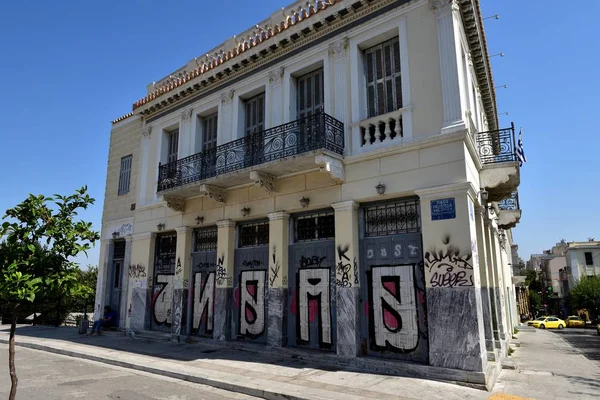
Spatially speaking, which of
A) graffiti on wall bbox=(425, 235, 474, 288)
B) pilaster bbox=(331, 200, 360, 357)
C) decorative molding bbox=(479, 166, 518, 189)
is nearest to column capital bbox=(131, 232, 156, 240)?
pilaster bbox=(331, 200, 360, 357)

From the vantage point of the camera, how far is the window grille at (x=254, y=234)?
12352 mm

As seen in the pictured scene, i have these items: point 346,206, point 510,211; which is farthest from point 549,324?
point 346,206

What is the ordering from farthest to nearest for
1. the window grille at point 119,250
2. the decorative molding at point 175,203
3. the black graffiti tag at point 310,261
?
1. the window grille at point 119,250
2. the decorative molding at point 175,203
3. the black graffiti tag at point 310,261

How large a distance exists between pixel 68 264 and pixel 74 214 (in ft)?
2.39

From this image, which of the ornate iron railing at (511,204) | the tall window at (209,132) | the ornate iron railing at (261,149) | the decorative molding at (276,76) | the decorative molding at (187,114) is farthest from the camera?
the ornate iron railing at (511,204)

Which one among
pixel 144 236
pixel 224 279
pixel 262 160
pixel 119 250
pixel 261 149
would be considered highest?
pixel 261 149

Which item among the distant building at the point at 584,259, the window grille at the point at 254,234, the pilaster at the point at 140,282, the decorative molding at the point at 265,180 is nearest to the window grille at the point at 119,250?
the pilaster at the point at 140,282

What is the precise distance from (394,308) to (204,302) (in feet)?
22.5

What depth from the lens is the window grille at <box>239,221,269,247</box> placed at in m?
12.4

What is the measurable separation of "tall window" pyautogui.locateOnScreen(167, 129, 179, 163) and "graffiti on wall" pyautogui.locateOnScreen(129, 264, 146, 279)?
4.35 metres

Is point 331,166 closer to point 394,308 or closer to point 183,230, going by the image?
point 394,308

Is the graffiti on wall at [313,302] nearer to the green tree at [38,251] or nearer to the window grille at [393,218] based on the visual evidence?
the window grille at [393,218]

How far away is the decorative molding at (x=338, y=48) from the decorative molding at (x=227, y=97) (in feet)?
13.4

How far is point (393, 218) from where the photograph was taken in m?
9.81
